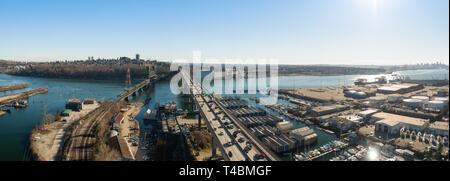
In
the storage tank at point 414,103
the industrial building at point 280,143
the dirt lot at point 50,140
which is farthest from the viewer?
the storage tank at point 414,103

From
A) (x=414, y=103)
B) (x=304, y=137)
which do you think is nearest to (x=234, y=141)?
(x=304, y=137)

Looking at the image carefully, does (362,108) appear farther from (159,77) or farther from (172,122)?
(159,77)

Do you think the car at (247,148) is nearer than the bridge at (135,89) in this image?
Yes

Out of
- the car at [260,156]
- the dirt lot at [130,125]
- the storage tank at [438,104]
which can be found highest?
the storage tank at [438,104]

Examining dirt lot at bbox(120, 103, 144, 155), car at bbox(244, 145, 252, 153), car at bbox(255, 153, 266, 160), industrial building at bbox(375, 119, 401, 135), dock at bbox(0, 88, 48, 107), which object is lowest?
dirt lot at bbox(120, 103, 144, 155)

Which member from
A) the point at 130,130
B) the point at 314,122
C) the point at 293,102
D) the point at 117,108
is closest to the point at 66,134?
the point at 130,130

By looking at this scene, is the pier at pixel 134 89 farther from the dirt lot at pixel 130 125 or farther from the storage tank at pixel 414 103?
the storage tank at pixel 414 103

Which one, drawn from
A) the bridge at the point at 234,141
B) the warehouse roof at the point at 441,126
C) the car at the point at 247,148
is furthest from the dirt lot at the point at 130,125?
the warehouse roof at the point at 441,126

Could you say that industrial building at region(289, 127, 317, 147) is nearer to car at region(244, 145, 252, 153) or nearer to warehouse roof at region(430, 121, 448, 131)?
car at region(244, 145, 252, 153)

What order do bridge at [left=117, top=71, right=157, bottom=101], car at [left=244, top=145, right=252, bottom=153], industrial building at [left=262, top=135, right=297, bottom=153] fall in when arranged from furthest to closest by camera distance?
bridge at [left=117, top=71, right=157, bottom=101], industrial building at [left=262, top=135, right=297, bottom=153], car at [left=244, top=145, right=252, bottom=153]

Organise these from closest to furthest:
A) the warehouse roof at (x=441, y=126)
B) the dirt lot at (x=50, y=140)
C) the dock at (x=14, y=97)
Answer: the warehouse roof at (x=441, y=126) < the dirt lot at (x=50, y=140) < the dock at (x=14, y=97)

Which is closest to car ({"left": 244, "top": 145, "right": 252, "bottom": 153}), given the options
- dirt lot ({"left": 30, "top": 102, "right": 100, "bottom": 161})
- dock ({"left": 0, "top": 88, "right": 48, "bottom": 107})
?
dirt lot ({"left": 30, "top": 102, "right": 100, "bottom": 161})
